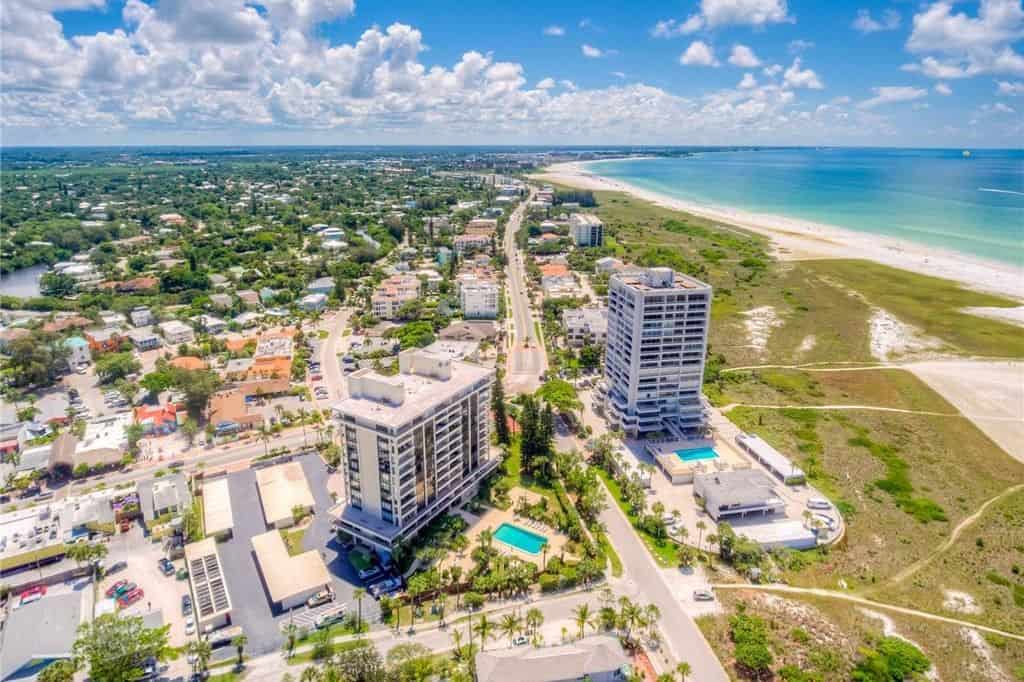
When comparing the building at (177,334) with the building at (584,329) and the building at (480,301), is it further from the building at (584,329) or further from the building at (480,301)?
the building at (584,329)

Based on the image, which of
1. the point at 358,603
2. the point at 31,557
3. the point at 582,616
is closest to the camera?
the point at 582,616

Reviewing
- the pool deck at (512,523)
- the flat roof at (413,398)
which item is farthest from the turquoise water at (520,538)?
the flat roof at (413,398)

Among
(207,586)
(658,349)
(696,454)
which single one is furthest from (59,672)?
(658,349)

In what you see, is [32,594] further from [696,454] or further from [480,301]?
[480,301]

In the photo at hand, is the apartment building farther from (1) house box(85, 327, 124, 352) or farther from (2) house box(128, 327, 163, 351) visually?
(1) house box(85, 327, 124, 352)

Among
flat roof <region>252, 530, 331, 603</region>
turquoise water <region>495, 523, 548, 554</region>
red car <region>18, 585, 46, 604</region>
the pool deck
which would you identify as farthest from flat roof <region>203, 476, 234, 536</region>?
turquoise water <region>495, 523, 548, 554</region>

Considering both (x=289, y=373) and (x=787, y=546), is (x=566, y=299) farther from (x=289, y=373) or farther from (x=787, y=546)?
(x=787, y=546)
